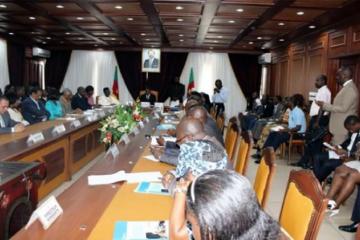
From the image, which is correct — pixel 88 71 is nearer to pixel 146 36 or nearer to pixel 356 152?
pixel 146 36

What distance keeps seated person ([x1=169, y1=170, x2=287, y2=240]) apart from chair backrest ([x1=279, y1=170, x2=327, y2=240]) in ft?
2.12

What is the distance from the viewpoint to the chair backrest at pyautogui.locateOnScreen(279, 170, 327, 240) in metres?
1.44

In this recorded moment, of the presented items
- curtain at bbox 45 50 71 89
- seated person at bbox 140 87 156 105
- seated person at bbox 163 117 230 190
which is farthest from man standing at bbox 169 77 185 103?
seated person at bbox 163 117 230 190

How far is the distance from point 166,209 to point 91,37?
843 centimetres

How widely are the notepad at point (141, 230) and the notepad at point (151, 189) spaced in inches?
16.8

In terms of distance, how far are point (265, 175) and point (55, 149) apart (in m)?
2.82

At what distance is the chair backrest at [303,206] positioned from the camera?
1442 mm

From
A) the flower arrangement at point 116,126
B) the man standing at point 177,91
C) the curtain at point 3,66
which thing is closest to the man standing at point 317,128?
the flower arrangement at point 116,126

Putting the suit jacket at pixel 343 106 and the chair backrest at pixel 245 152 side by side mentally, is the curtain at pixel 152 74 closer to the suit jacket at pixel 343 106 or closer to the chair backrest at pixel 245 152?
the suit jacket at pixel 343 106

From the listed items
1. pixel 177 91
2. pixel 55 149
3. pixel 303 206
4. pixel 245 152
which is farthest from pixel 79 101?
pixel 303 206

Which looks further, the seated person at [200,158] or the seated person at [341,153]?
the seated person at [341,153]

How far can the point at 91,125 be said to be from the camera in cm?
579

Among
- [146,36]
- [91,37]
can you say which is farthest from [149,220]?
[91,37]

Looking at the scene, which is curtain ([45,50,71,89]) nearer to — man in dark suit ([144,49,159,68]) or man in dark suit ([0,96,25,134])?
man in dark suit ([144,49,159,68])
